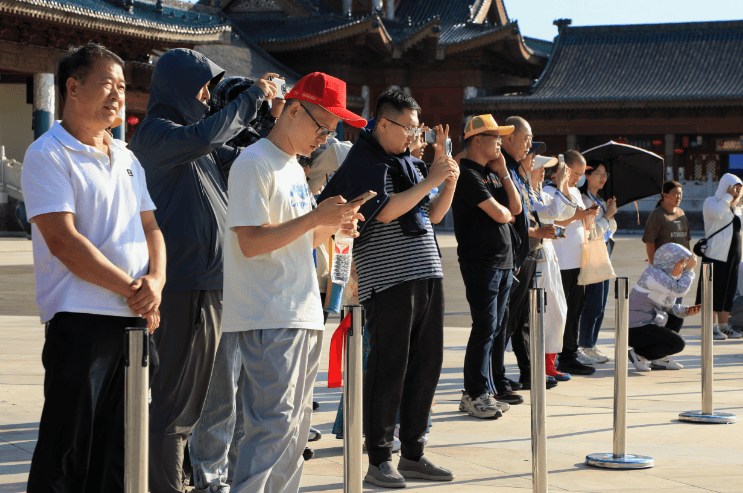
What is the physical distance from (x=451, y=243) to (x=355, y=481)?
19997 millimetres

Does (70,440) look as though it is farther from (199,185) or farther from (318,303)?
(199,185)

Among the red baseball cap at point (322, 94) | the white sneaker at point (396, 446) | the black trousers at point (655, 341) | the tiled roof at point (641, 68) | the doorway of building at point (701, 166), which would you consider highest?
the tiled roof at point (641, 68)

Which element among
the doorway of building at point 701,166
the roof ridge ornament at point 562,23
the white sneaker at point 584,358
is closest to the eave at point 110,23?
the white sneaker at point 584,358

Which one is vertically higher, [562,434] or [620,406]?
[620,406]

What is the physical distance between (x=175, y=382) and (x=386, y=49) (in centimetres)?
2644

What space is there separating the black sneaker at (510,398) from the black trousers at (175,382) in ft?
8.73

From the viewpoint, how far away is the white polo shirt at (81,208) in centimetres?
267

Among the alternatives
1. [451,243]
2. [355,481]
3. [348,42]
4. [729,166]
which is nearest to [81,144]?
[355,481]

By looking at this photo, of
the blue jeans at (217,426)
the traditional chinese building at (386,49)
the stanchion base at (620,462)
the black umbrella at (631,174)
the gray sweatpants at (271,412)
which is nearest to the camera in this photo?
the gray sweatpants at (271,412)

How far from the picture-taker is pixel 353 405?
3082mm

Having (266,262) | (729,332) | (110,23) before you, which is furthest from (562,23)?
(266,262)

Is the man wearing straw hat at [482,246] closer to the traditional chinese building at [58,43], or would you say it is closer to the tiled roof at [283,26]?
the traditional chinese building at [58,43]

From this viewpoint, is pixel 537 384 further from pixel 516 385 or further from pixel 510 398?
pixel 516 385

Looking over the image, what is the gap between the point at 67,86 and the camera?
2824 millimetres
